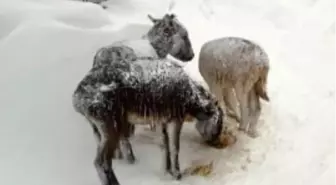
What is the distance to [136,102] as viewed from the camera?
3.55 metres

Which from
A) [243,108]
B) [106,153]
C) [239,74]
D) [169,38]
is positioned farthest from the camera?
[169,38]

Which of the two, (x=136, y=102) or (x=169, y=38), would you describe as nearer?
(x=136, y=102)

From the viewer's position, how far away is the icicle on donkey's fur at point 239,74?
4.09m

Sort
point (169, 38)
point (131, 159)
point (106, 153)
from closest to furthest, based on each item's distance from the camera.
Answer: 1. point (106, 153)
2. point (131, 159)
3. point (169, 38)

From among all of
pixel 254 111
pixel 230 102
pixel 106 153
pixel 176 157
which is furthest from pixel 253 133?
pixel 106 153

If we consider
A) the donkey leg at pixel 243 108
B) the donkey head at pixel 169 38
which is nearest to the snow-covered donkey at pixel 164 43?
Answer: the donkey head at pixel 169 38

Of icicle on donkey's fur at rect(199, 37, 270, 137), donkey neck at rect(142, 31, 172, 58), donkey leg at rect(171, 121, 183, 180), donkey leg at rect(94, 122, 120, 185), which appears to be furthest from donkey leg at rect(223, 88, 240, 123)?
donkey leg at rect(94, 122, 120, 185)

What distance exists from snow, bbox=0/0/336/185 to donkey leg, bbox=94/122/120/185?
20 cm

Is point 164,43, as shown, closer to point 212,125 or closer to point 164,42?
point 164,42

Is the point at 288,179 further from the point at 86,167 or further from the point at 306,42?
the point at 306,42

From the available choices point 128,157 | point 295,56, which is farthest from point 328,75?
point 128,157

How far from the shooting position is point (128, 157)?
12.8ft

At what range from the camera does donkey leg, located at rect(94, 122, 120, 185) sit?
11.3 feet

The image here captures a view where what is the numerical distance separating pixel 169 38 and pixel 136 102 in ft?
3.13
